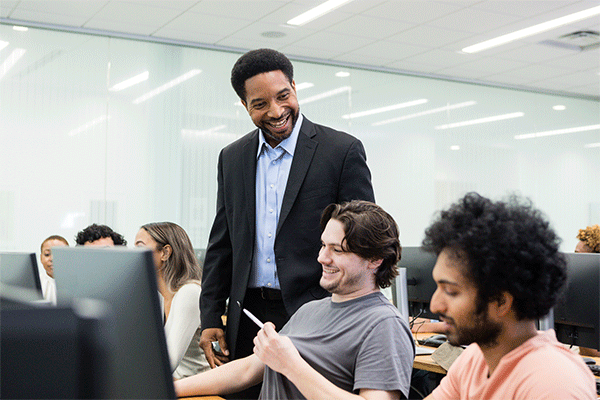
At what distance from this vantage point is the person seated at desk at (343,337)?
4.72 ft

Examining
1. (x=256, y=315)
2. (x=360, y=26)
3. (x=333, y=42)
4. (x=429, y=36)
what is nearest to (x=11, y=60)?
(x=333, y=42)

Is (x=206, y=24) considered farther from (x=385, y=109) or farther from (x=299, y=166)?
(x=299, y=166)

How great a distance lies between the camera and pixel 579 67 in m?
6.13

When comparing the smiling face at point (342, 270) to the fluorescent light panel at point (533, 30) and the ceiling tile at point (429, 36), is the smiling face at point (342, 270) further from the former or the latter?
the fluorescent light panel at point (533, 30)

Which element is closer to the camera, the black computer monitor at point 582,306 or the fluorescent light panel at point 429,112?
the black computer monitor at point 582,306

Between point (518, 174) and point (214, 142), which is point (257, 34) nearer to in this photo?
point (214, 142)

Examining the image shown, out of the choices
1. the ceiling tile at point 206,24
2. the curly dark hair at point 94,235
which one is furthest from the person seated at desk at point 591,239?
the ceiling tile at point 206,24

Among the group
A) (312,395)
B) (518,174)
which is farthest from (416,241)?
(312,395)

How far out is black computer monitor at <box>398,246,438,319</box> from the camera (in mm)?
2984

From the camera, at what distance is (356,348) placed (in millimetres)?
1514

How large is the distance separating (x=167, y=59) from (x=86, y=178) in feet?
3.99

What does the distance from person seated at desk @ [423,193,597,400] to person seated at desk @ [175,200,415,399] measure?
417mm

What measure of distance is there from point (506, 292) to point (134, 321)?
0.56 m

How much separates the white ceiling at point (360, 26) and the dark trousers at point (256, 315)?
9.82 feet
